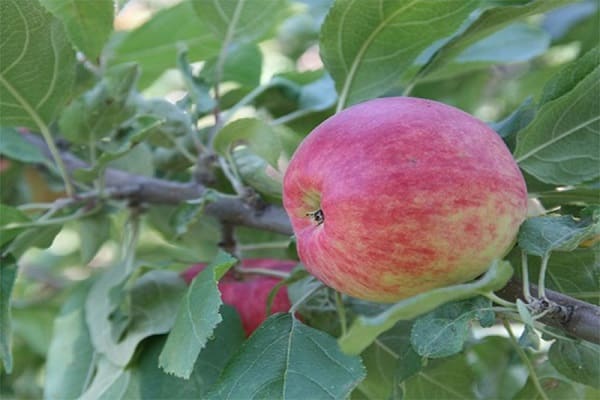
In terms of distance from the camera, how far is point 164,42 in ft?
4.79

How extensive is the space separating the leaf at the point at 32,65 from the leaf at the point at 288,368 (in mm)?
398

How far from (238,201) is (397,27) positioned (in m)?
0.29

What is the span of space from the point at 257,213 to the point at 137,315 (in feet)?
0.62

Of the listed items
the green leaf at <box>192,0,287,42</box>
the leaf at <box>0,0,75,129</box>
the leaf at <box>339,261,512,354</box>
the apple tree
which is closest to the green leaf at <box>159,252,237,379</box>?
the apple tree

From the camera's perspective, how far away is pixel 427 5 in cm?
92

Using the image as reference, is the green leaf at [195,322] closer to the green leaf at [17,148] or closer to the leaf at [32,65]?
the leaf at [32,65]

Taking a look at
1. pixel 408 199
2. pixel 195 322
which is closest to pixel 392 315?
pixel 408 199

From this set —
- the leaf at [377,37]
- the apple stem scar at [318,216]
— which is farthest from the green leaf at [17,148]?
the apple stem scar at [318,216]

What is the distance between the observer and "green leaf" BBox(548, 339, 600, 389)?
84cm

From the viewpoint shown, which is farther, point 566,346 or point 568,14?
point 568,14

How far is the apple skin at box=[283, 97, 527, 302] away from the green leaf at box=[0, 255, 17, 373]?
1.23ft

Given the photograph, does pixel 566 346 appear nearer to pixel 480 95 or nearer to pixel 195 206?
pixel 195 206

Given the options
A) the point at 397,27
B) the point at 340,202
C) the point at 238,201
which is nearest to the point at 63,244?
the point at 238,201

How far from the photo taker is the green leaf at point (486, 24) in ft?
2.91
